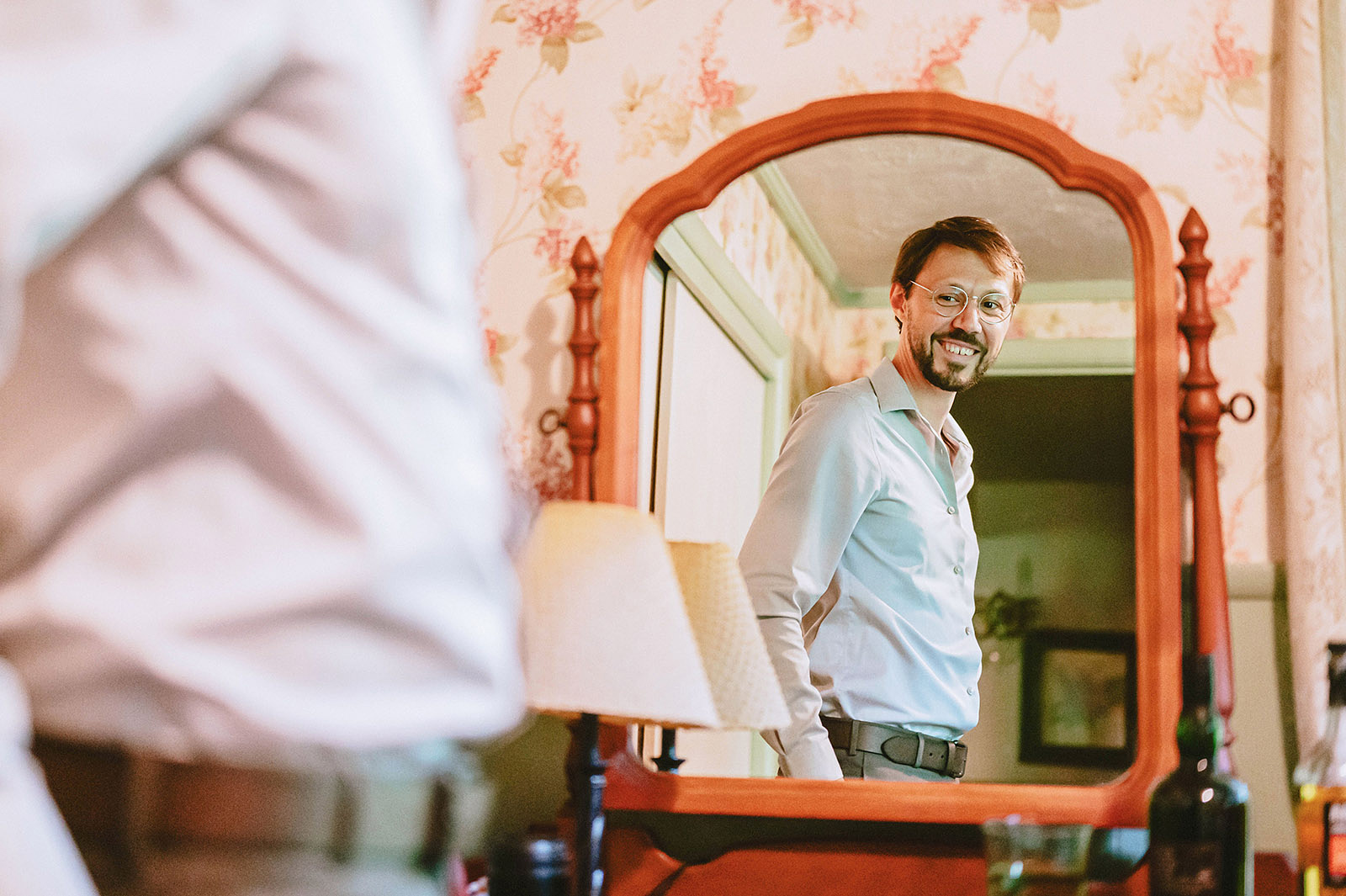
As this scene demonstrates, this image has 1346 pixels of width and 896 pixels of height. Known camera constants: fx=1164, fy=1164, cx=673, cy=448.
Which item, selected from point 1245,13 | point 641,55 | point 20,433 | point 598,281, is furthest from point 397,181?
point 1245,13

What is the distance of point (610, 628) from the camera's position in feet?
3.53

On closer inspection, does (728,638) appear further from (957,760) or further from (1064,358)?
(1064,358)

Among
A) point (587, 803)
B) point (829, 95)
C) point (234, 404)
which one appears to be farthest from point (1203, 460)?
point (234, 404)

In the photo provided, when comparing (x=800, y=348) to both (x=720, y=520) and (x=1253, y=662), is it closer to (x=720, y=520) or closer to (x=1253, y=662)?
(x=720, y=520)

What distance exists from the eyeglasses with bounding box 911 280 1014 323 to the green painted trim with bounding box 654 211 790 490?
0.19m

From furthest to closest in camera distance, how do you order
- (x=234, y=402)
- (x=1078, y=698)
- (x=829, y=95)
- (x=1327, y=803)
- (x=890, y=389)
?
(x=829, y=95), (x=890, y=389), (x=1078, y=698), (x=1327, y=803), (x=234, y=402)

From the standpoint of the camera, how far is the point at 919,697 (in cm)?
135

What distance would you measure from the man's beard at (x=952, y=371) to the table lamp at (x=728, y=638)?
360 millimetres

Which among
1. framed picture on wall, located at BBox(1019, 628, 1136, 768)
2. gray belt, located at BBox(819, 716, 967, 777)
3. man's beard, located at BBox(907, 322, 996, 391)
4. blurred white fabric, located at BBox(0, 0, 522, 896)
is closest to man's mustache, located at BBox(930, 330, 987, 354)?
man's beard, located at BBox(907, 322, 996, 391)

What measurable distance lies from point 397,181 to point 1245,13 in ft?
4.83

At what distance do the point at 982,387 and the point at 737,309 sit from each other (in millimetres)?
318

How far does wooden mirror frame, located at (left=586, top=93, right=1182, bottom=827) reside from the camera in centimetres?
131

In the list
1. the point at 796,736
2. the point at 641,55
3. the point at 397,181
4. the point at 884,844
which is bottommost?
the point at 884,844

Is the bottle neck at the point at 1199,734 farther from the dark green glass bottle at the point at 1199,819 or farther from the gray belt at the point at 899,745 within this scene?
the gray belt at the point at 899,745
